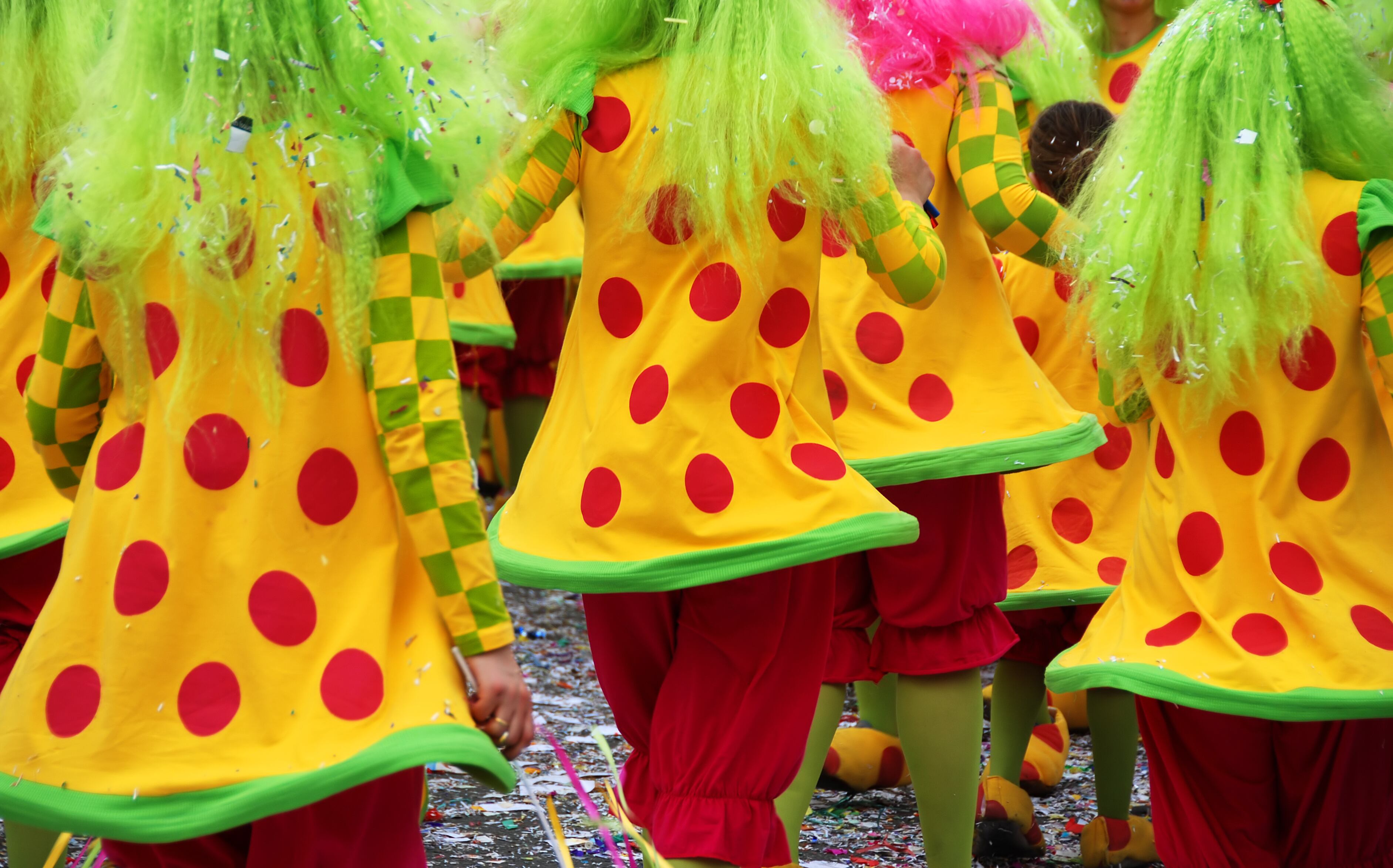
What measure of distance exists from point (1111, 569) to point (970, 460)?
691 millimetres

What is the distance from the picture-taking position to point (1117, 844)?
3191 millimetres

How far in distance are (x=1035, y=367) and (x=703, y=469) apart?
995 millimetres

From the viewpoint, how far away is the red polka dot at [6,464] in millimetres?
2514

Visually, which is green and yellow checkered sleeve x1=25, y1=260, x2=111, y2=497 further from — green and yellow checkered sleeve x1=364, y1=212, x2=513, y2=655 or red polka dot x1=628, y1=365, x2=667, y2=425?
red polka dot x1=628, y1=365, x2=667, y2=425

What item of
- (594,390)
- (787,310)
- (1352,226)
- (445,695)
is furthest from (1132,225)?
(445,695)

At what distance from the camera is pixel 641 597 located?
2.30 metres

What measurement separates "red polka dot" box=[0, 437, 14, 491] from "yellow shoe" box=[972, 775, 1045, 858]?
2018 mm

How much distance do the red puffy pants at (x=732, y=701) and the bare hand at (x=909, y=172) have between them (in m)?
0.64

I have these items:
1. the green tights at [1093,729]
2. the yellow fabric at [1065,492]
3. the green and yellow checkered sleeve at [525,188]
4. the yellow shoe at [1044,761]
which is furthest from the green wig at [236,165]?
the yellow shoe at [1044,761]

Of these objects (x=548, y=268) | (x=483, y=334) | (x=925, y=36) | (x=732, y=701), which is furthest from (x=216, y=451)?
(x=548, y=268)

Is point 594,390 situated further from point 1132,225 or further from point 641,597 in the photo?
point 1132,225

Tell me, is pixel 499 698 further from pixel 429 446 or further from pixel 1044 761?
pixel 1044 761

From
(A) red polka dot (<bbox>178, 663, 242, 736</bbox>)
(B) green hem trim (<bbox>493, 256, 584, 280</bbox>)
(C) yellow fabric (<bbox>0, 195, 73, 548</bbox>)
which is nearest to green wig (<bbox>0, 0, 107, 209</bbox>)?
(C) yellow fabric (<bbox>0, 195, 73, 548</bbox>)

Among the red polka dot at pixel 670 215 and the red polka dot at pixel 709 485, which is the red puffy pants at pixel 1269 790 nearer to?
the red polka dot at pixel 709 485
